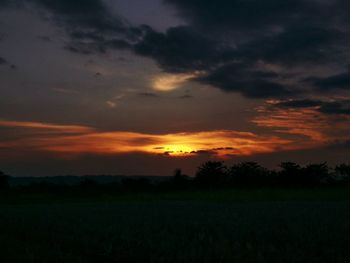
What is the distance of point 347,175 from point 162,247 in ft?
201

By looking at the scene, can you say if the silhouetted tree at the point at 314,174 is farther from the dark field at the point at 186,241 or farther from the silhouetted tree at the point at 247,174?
the dark field at the point at 186,241

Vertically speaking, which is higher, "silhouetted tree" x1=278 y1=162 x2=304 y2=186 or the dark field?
"silhouetted tree" x1=278 y1=162 x2=304 y2=186

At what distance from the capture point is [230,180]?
6794cm

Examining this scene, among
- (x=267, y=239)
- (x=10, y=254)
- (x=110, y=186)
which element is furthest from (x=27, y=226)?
(x=110, y=186)

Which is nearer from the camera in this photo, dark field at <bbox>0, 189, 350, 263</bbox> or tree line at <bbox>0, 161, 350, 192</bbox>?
dark field at <bbox>0, 189, 350, 263</bbox>

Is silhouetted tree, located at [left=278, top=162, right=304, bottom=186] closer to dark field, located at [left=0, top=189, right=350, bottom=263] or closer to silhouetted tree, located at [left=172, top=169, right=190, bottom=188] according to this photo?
silhouetted tree, located at [left=172, top=169, right=190, bottom=188]

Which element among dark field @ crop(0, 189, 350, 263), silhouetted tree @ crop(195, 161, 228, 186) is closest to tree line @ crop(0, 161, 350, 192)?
silhouetted tree @ crop(195, 161, 228, 186)

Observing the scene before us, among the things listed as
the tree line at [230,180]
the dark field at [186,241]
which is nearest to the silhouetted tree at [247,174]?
the tree line at [230,180]

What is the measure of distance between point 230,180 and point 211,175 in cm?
337

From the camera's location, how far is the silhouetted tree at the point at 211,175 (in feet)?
223

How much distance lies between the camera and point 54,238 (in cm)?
1582

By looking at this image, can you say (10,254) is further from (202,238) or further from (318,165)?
(318,165)

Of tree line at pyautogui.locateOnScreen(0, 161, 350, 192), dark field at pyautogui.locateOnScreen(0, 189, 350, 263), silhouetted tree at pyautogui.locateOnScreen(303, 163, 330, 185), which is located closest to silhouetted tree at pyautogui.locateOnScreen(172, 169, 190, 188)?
tree line at pyautogui.locateOnScreen(0, 161, 350, 192)

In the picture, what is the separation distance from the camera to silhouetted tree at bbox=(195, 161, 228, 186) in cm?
6807
